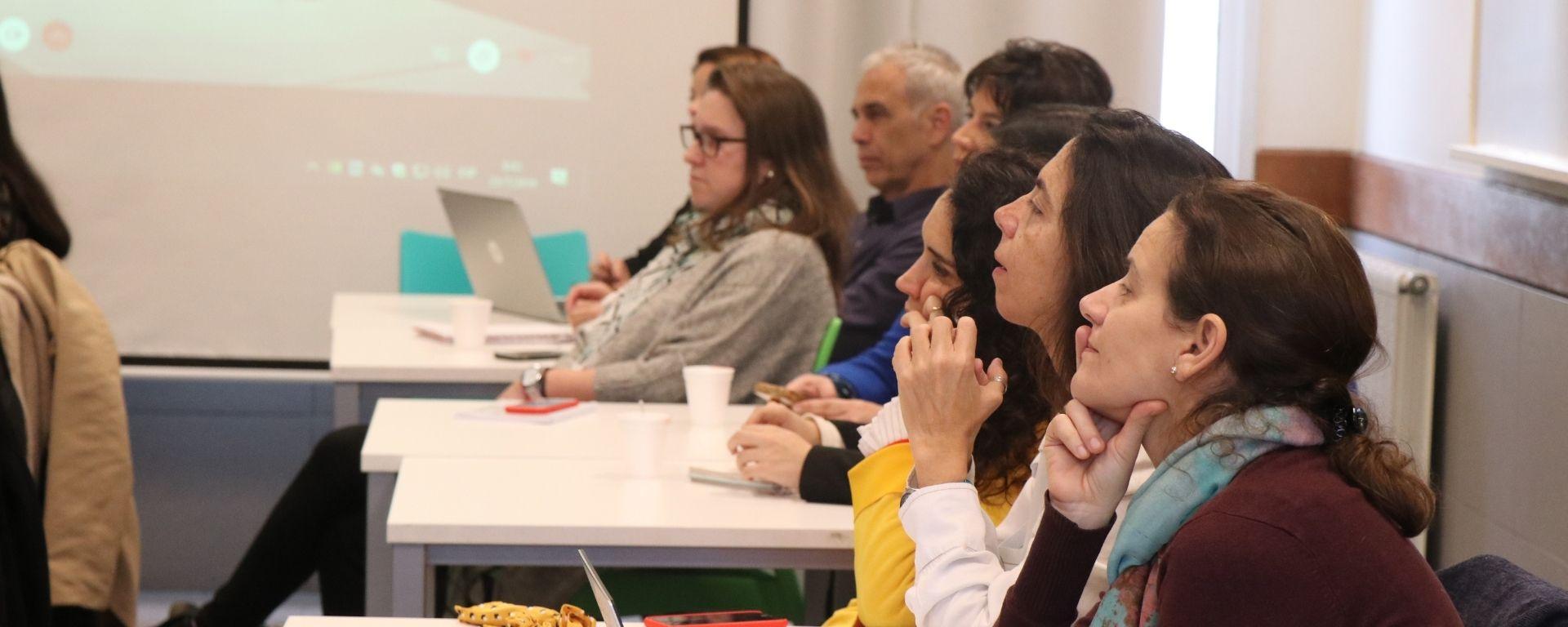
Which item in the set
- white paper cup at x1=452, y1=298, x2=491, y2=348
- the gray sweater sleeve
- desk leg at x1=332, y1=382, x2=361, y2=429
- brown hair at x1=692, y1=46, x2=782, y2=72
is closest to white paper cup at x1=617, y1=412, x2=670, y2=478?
the gray sweater sleeve

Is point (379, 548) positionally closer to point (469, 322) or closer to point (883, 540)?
point (883, 540)

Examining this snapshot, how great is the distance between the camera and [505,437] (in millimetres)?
2359

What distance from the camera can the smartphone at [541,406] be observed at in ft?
8.36

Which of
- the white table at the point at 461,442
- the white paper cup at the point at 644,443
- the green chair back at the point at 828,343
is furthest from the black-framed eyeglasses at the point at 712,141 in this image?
the white paper cup at the point at 644,443

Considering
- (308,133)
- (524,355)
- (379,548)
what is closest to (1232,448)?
(379,548)

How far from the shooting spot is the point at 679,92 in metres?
4.43

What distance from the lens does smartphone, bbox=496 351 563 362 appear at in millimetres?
3059

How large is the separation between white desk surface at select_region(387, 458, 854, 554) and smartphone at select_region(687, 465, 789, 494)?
0.04ft

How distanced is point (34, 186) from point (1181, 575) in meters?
2.58

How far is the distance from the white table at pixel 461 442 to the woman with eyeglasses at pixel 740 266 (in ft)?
0.52

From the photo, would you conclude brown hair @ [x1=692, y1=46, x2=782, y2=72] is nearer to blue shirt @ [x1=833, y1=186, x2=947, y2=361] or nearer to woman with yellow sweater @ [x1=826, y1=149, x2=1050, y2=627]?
blue shirt @ [x1=833, y1=186, x2=947, y2=361]

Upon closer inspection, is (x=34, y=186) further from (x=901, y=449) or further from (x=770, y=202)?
(x=901, y=449)

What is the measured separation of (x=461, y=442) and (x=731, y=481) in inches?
18.4

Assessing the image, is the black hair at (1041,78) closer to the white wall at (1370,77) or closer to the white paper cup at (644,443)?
the white wall at (1370,77)
